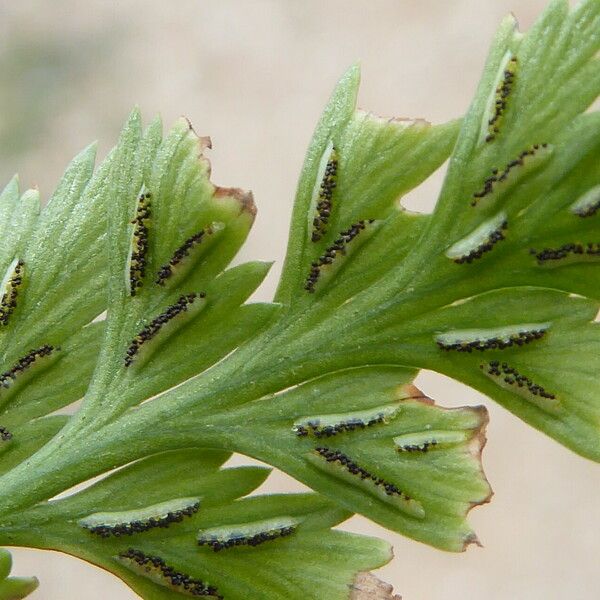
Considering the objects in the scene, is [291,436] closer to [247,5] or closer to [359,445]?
[359,445]

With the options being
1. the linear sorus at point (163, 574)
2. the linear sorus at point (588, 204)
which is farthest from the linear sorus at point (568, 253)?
the linear sorus at point (163, 574)

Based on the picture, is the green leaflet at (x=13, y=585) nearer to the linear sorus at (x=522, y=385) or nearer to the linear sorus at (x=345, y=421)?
the linear sorus at (x=345, y=421)

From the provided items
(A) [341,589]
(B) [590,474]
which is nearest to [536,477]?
(B) [590,474]

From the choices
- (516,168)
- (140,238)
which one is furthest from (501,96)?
(140,238)

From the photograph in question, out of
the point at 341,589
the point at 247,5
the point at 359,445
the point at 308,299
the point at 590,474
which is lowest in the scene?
the point at 341,589

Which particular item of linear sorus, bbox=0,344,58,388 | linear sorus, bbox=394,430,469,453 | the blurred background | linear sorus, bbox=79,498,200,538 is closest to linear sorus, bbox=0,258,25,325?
linear sorus, bbox=0,344,58,388
